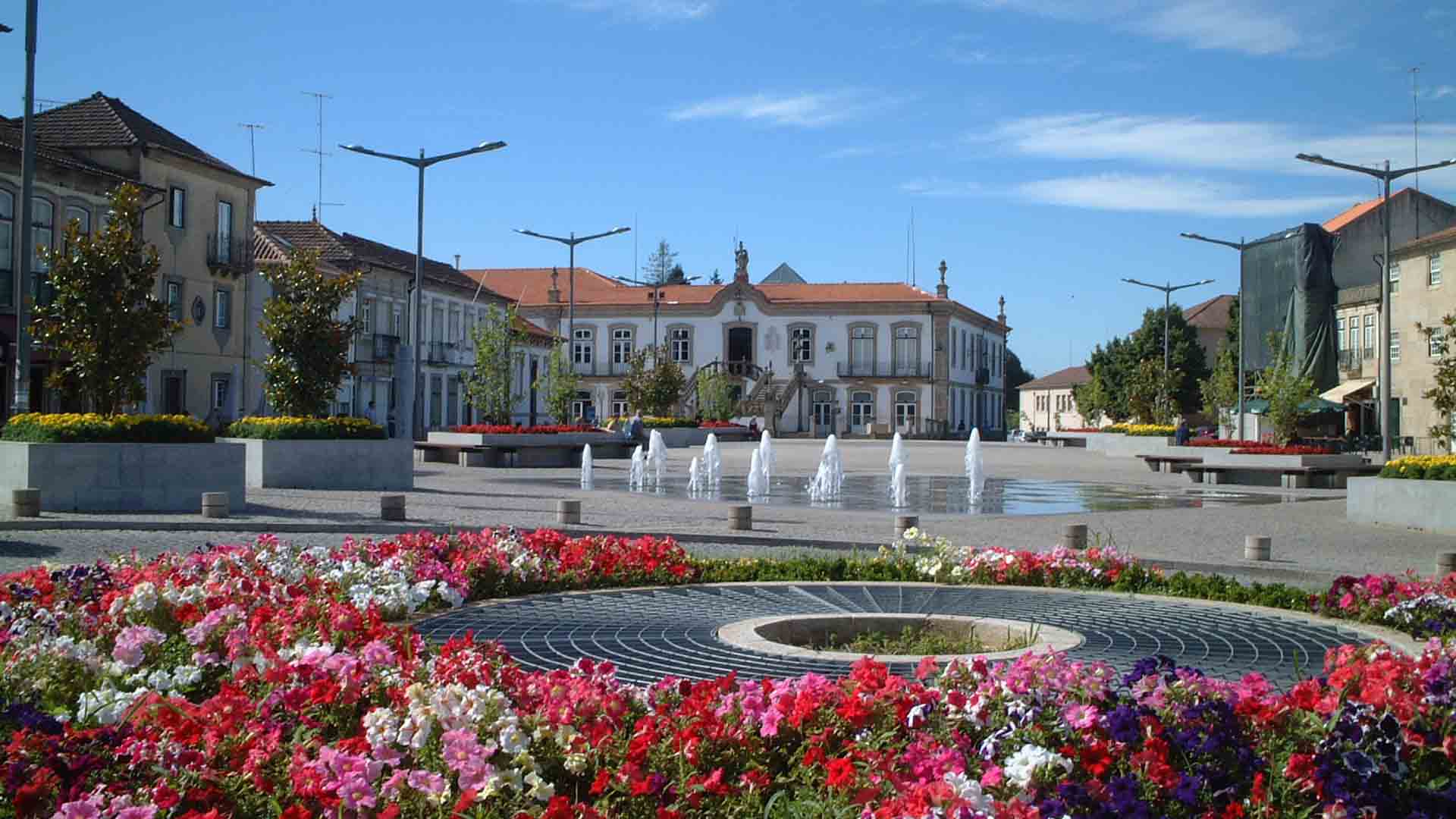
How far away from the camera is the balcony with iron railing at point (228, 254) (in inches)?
1673

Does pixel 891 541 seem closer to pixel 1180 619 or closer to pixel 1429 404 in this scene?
pixel 1180 619

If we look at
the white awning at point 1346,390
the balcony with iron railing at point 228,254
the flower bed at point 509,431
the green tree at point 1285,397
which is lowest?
the flower bed at point 509,431

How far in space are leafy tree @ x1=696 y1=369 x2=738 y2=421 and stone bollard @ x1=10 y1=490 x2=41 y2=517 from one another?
5291cm

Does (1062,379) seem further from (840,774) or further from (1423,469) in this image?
(840,774)

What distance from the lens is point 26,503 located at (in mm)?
16078

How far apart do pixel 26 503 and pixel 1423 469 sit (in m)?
16.8

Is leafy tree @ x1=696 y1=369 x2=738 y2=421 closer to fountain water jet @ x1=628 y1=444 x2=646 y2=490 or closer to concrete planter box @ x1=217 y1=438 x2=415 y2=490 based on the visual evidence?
fountain water jet @ x1=628 y1=444 x2=646 y2=490

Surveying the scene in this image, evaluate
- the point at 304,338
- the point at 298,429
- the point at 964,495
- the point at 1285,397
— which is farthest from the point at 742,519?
the point at 1285,397

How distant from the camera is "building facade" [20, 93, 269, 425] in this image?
128 ft

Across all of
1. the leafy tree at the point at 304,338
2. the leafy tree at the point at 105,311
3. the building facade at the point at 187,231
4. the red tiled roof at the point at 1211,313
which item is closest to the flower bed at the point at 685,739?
the leafy tree at the point at 105,311

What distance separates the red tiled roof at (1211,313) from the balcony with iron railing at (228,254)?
6791 centimetres

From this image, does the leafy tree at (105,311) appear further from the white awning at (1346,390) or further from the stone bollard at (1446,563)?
the white awning at (1346,390)

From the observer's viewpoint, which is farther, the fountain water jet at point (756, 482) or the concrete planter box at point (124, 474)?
the fountain water jet at point (756, 482)

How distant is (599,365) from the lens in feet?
281
